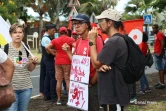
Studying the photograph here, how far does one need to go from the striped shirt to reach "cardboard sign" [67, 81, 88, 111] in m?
0.59

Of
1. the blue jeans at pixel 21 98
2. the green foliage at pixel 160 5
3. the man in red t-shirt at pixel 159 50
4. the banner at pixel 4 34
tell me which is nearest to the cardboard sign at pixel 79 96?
the blue jeans at pixel 21 98

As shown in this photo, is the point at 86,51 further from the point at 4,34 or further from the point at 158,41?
the point at 158,41

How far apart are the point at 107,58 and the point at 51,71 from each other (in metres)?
4.93

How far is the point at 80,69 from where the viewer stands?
14.5 feet

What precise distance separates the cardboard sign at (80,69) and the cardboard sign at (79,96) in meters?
0.07

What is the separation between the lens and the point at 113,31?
3.55m

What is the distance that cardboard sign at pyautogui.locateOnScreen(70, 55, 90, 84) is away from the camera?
4.29 m

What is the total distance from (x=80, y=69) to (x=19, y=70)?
78cm

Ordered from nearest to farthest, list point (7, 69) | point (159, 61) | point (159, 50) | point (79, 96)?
point (7, 69) → point (79, 96) → point (159, 50) → point (159, 61)

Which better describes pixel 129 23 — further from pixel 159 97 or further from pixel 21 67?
pixel 21 67

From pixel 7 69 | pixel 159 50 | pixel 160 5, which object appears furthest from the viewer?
pixel 159 50

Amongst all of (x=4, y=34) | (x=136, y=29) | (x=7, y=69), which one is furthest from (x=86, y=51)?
(x=136, y=29)

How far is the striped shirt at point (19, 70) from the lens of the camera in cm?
425

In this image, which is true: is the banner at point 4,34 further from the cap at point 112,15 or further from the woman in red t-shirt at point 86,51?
the cap at point 112,15
